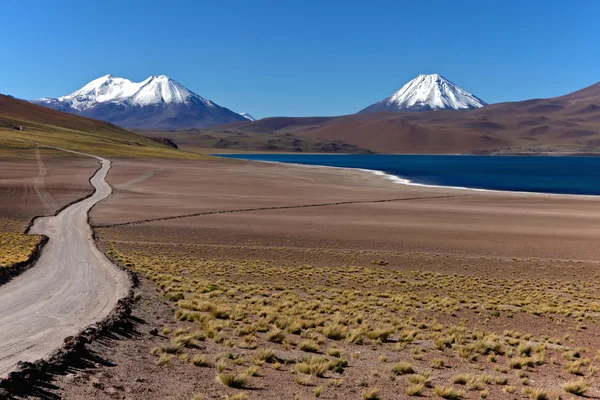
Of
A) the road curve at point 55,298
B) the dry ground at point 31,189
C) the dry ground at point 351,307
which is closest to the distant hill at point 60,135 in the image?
the dry ground at point 31,189

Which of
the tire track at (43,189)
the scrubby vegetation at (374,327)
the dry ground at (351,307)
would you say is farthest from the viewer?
the tire track at (43,189)

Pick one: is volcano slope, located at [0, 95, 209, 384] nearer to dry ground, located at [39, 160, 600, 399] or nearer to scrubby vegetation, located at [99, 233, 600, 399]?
dry ground, located at [39, 160, 600, 399]

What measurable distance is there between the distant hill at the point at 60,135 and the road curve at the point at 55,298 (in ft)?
290

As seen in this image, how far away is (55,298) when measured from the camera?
1609 cm

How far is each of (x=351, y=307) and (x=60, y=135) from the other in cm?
13937

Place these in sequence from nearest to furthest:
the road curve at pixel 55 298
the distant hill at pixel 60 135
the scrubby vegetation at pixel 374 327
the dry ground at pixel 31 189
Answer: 1. the scrubby vegetation at pixel 374 327
2. the road curve at pixel 55 298
3. the dry ground at pixel 31 189
4. the distant hill at pixel 60 135

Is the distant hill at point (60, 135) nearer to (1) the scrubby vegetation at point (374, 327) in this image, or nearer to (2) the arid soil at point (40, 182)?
(2) the arid soil at point (40, 182)

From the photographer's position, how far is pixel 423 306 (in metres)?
19.4

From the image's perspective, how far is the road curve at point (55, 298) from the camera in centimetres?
1164

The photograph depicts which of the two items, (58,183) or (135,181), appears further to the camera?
(135,181)

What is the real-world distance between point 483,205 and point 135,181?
43.1 meters

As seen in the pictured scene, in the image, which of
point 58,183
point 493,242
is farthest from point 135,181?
point 493,242

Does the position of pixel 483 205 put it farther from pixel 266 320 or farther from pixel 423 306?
pixel 266 320

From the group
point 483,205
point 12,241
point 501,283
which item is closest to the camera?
point 501,283
